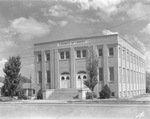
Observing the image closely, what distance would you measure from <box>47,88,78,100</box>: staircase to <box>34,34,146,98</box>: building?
1394 millimetres

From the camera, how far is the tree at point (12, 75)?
1150 inches

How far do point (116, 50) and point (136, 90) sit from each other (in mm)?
16821

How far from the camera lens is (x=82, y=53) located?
122ft

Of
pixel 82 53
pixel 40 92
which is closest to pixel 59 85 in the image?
pixel 40 92

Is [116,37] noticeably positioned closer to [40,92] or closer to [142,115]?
[40,92]

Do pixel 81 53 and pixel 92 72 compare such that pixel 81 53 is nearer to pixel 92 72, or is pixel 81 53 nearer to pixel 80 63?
pixel 80 63

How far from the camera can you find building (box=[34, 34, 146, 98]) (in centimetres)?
3525

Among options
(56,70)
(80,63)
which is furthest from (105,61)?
(56,70)

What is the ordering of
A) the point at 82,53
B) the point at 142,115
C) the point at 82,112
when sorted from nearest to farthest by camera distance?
1. the point at 142,115
2. the point at 82,112
3. the point at 82,53

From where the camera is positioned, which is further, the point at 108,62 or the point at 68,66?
the point at 68,66

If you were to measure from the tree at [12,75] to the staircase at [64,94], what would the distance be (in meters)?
6.75

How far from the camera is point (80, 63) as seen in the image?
1463 inches

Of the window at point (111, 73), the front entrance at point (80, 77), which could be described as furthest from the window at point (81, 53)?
the window at point (111, 73)

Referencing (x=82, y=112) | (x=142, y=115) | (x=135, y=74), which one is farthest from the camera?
(x=135, y=74)
